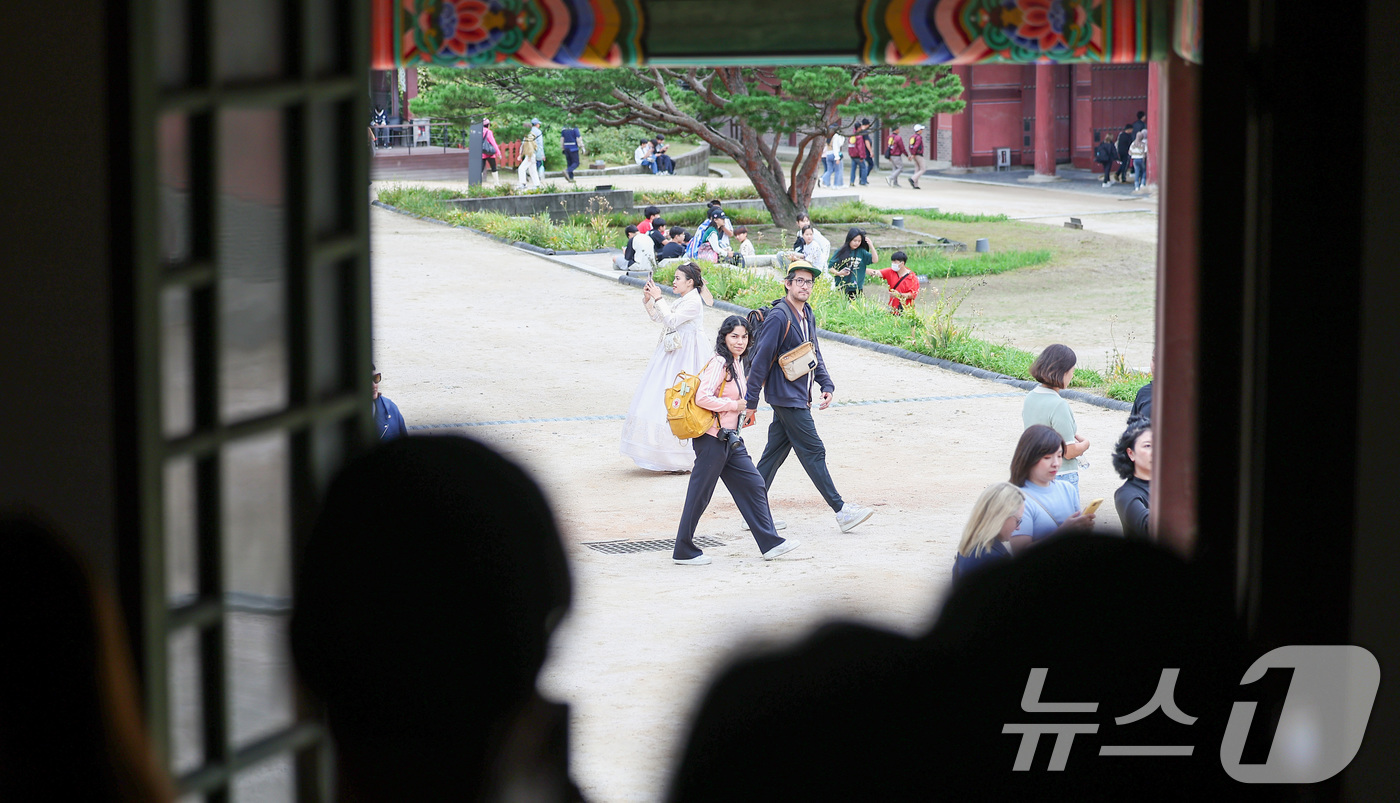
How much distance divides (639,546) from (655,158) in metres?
28.1

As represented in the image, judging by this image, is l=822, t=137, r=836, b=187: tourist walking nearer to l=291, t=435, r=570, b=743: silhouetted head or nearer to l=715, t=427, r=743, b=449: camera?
l=715, t=427, r=743, b=449: camera

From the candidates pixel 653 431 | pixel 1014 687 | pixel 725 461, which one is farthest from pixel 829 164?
pixel 1014 687

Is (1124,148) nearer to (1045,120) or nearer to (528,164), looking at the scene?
(1045,120)

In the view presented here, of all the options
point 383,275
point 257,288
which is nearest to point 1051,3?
point 257,288

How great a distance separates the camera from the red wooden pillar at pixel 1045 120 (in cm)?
3250

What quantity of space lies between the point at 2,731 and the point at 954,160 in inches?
1434

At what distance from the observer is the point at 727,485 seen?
789cm

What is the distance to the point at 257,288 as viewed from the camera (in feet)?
8.95

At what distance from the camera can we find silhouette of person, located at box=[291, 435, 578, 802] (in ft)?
6.07

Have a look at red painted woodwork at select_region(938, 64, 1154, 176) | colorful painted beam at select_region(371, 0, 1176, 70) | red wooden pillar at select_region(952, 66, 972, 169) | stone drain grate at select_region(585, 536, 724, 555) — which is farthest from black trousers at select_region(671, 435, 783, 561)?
red wooden pillar at select_region(952, 66, 972, 169)

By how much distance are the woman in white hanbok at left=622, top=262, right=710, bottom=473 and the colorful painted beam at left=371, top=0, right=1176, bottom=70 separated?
4842 mm

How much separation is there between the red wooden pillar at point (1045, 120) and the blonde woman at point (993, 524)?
2893cm

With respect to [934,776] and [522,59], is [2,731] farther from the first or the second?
[522,59]

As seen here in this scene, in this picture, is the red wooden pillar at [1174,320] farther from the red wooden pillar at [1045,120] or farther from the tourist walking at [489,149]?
the red wooden pillar at [1045,120]
